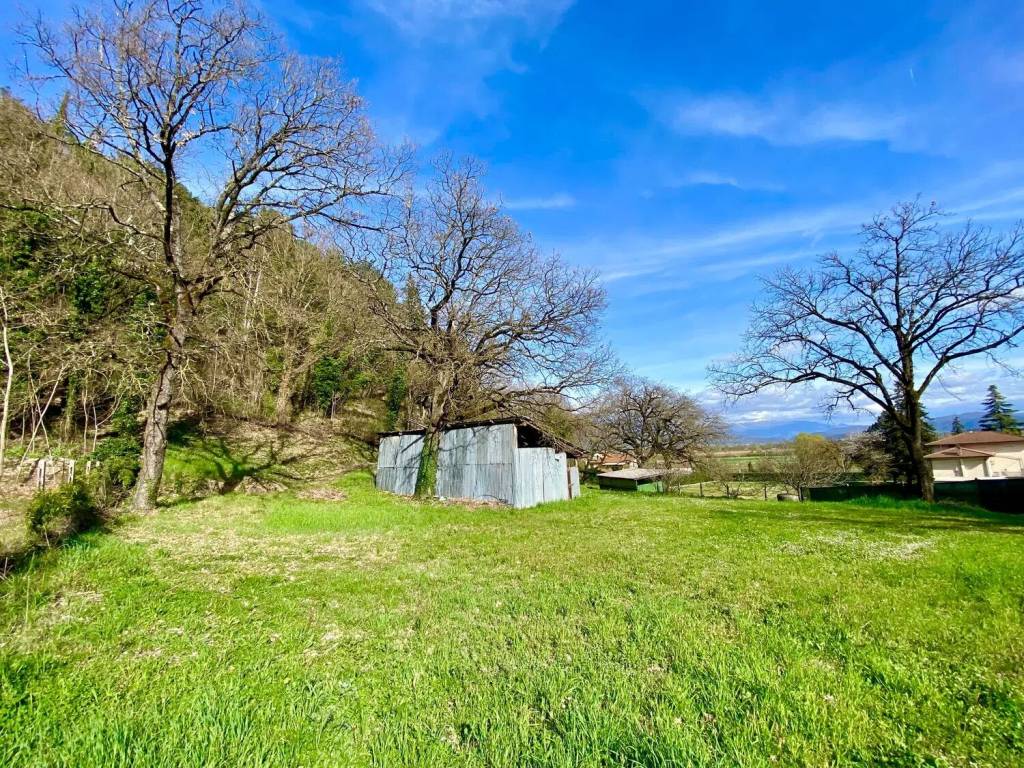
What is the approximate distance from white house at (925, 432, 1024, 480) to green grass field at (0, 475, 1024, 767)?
45.1 m

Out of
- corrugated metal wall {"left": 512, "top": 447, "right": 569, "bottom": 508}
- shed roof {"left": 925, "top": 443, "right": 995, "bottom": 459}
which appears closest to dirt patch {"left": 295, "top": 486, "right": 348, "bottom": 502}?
corrugated metal wall {"left": 512, "top": 447, "right": 569, "bottom": 508}

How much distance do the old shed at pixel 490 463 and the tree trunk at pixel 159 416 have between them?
8.79 m

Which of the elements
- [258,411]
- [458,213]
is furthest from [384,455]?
[458,213]

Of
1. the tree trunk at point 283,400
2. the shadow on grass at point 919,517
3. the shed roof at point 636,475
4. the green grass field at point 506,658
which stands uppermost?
the tree trunk at point 283,400

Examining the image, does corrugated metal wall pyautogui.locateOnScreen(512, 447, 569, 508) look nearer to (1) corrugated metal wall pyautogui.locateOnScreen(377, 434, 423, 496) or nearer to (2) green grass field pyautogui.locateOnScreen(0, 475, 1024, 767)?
(1) corrugated metal wall pyautogui.locateOnScreen(377, 434, 423, 496)

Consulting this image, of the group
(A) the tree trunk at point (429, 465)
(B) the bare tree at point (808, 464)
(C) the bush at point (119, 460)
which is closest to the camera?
(C) the bush at point (119, 460)

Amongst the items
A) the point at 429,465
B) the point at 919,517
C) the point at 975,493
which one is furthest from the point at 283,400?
the point at 975,493

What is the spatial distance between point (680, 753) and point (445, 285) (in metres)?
15.6

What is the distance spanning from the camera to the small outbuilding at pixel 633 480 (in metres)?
30.8

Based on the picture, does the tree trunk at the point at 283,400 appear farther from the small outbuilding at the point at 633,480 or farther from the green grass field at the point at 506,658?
the small outbuilding at the point at 633,480

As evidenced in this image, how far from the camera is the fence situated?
1573 cm

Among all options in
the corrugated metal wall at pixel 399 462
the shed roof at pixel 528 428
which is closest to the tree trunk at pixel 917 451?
the shed roof at pixel 528 428

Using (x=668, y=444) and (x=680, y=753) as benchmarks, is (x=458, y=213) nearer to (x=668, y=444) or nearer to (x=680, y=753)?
(x=680, y=753)

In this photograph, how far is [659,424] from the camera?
3975cm
